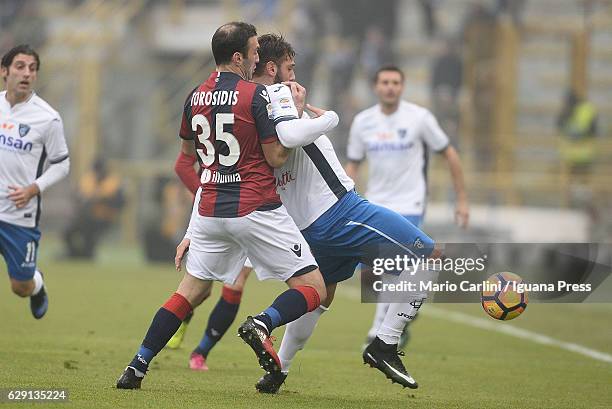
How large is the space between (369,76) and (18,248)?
16.3m

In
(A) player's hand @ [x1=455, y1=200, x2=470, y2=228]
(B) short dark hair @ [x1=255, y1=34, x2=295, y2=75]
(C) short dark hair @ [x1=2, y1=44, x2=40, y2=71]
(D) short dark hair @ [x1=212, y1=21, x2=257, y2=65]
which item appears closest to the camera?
(D) short dark hair @ [x1=212, y1=21, x2=257, y2=65]

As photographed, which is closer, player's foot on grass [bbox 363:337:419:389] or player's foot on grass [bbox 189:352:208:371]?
player's foot on grass [bbox 363:337:419:389]

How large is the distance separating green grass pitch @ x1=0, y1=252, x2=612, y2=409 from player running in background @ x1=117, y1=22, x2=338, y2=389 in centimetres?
55

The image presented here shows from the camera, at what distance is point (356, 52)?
2566 centimetres

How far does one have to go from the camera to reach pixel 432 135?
11.2m

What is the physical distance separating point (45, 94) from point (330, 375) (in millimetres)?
20203

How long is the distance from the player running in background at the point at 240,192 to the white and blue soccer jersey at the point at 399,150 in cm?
411

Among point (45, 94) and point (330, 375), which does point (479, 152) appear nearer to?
point (45, 94)

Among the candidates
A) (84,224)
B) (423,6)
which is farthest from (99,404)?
(423,6)

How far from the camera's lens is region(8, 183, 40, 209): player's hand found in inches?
368

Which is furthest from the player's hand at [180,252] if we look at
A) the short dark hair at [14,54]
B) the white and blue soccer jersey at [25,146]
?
the short dark hair at [14,54]

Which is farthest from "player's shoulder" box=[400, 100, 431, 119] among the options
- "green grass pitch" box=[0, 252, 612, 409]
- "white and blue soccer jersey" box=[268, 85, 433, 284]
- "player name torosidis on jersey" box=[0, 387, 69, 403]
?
"player name torosidis on jersey" box=[0, 387, 69, 403]

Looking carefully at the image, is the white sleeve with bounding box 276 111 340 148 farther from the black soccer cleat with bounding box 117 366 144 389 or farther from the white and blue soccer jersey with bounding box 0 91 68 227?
the white and blue soccer jersey with bounding box 0 91 68 227

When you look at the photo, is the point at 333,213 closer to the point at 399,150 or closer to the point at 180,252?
the point at 180,252
